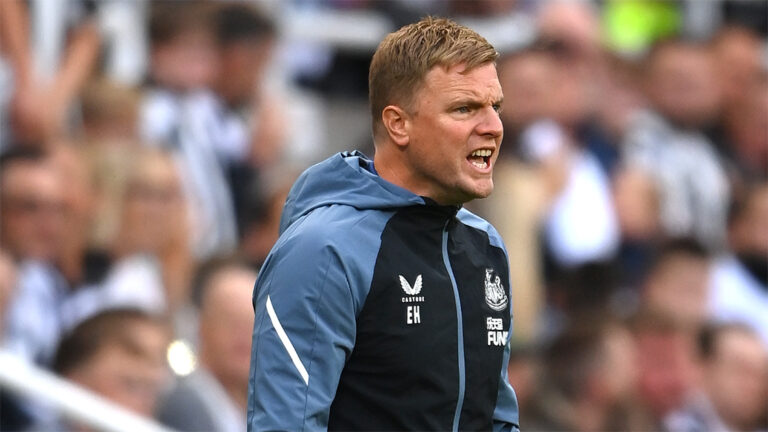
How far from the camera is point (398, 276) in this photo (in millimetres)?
2803

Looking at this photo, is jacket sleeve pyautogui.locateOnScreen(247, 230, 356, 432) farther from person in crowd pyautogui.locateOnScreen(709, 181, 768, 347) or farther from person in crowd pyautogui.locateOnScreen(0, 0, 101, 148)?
person in crowd pyautogui.locateOnScreen(709, 181, 768, 347)

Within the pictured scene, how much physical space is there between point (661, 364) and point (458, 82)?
15.5 ft

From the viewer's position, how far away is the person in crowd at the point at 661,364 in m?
7.23

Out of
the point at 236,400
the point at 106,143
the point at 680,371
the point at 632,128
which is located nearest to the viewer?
the point at 236,400

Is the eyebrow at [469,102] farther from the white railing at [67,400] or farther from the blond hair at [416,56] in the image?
the white railing at [67,400]

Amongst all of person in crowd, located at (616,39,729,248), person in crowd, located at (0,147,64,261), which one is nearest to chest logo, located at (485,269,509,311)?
person in crowd, located at (0,147,64,261)

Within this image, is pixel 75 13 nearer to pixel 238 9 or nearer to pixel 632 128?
pixel 238 9

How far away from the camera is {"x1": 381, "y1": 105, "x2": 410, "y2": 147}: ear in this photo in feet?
9.39

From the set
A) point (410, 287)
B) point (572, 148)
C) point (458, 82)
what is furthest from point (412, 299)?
point (572, 148)

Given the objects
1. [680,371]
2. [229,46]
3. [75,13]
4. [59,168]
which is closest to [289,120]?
[229,46]

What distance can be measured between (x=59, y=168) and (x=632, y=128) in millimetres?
3819

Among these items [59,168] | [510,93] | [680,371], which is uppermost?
[510,93]

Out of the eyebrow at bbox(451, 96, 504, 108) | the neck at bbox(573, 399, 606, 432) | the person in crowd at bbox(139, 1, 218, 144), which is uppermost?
the person in crowd at bbox(139, 1, 218, 144)

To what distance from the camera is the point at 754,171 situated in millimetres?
8719
